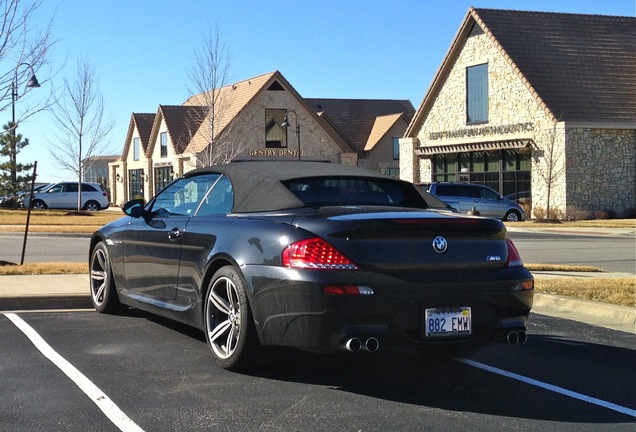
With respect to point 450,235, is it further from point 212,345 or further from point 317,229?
point 212,345

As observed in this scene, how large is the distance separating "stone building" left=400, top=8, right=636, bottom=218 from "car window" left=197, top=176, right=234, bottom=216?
28842mm

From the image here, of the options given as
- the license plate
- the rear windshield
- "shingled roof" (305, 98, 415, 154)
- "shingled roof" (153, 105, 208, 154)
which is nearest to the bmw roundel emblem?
the license plate

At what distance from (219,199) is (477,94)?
33398 millimetres

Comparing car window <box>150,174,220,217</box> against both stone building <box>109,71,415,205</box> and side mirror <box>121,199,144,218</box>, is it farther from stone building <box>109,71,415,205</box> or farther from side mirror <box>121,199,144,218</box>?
stone building <box>109,71,415,205</box>

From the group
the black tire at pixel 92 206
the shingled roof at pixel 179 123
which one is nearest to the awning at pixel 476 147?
the shingled roof at pixel 179 123

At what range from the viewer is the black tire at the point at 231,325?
19.3ft

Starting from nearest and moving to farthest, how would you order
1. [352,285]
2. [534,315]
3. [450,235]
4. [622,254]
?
[352,285]
[450,235]
[534,315]
[622,254]

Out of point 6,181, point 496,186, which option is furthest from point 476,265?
point 6,181

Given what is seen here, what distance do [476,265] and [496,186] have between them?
33206 mm

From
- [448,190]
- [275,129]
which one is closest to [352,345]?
[448,190]

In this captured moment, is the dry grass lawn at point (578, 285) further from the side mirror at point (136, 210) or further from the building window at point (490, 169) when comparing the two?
the building window at point (490, 169)

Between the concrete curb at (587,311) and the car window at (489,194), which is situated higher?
the car window at (489,194)

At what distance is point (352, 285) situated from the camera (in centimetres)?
541

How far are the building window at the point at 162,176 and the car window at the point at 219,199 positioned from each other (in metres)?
47.7
